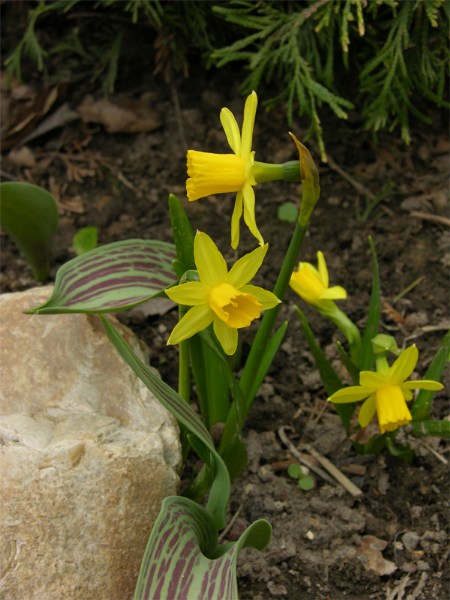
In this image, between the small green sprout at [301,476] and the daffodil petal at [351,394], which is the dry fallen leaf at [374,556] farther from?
the daffodil petal at [351,394]

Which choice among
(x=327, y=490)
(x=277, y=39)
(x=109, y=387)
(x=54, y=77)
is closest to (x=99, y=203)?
(x=54, y=77)

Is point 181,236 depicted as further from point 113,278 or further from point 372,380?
point 372,380

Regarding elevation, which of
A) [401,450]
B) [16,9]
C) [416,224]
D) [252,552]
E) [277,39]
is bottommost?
[252,552]

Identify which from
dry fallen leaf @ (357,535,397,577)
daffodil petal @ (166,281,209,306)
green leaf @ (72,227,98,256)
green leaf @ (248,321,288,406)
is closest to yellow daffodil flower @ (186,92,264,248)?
daffodil petal @ (166,281,209,306)

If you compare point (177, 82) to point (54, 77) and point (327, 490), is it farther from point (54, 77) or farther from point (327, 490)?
point (327, 490)

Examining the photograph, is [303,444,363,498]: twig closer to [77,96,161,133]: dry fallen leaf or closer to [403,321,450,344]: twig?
[403,321,450,344]: twig

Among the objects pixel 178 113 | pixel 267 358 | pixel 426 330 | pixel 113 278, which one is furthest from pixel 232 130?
pixel 178 113

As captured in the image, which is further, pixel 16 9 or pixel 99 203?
pixel 16 9

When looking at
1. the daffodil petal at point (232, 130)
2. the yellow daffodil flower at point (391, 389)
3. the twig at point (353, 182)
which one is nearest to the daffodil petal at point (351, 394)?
the yellow daffodil flower at point (391, 389)
